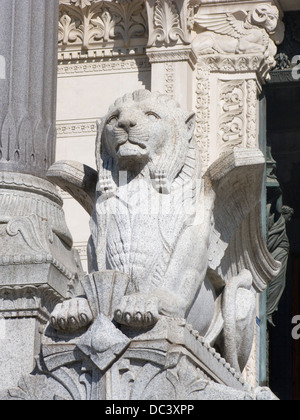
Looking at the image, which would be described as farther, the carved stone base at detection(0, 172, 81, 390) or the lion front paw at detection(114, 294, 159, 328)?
the carved stone base at detection(0, 172, 81, 390)

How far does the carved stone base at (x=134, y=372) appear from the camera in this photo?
8.84 meters

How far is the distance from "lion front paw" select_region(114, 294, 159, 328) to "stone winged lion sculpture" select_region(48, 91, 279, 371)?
0.31 meters

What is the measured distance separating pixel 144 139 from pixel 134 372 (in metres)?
1.69

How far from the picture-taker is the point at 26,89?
39.2ft

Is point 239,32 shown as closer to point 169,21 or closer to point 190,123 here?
point 169,21

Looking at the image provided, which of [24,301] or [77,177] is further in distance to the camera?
[24,301]

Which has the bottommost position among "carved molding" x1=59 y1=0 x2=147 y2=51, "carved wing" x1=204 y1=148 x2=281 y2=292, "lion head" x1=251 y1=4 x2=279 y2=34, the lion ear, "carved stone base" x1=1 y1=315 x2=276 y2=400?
"carved stone base" x1=1 y1=315 x2=276 y2=400

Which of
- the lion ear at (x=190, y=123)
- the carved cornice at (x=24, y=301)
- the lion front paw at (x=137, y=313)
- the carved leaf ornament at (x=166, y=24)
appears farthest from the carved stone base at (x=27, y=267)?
the carved leaf ornament at (x=166, y=24)

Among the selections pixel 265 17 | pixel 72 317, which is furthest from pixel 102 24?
pixel 72 317

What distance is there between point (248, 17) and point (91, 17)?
1.81 metres

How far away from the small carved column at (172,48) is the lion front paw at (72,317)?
665 cm

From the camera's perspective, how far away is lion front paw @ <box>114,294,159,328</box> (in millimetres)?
8883
